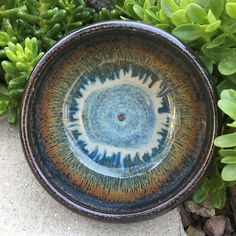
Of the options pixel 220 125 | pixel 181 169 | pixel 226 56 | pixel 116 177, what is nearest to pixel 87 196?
pixel 116 177

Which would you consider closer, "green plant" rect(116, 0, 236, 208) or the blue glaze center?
"green plant" rect(116, 0, 236, 208)

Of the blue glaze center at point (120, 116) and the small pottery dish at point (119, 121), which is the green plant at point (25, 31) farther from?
the blue glaze center at point (120, 116)

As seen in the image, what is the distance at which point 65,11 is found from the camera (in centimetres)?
221

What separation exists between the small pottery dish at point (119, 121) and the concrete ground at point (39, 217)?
4.4 inches

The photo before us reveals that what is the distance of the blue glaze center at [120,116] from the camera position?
2.15 metres

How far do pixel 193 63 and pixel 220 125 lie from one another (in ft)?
0.66

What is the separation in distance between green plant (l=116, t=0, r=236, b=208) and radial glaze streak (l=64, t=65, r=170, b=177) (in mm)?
162

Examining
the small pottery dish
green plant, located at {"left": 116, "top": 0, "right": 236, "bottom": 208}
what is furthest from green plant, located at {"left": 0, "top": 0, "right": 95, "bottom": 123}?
green plant, located at {"left": 116, "top": 0, "right": 236, "bottom": 208}

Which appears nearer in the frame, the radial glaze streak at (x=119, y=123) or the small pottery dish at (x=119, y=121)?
the small pottery dish at (x=119, y=121)

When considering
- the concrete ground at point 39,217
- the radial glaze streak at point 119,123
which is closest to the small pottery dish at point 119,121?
the radial glaze streak at point 119,123

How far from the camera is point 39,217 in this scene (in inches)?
84.7

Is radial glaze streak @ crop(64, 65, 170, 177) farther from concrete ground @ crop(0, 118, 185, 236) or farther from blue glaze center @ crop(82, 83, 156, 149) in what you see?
concrete ground @ crop(0, 118, 185, 236)

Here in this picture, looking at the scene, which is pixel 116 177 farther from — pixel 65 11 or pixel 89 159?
pixel 65 11

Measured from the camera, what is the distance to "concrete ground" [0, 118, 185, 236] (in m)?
2.13
